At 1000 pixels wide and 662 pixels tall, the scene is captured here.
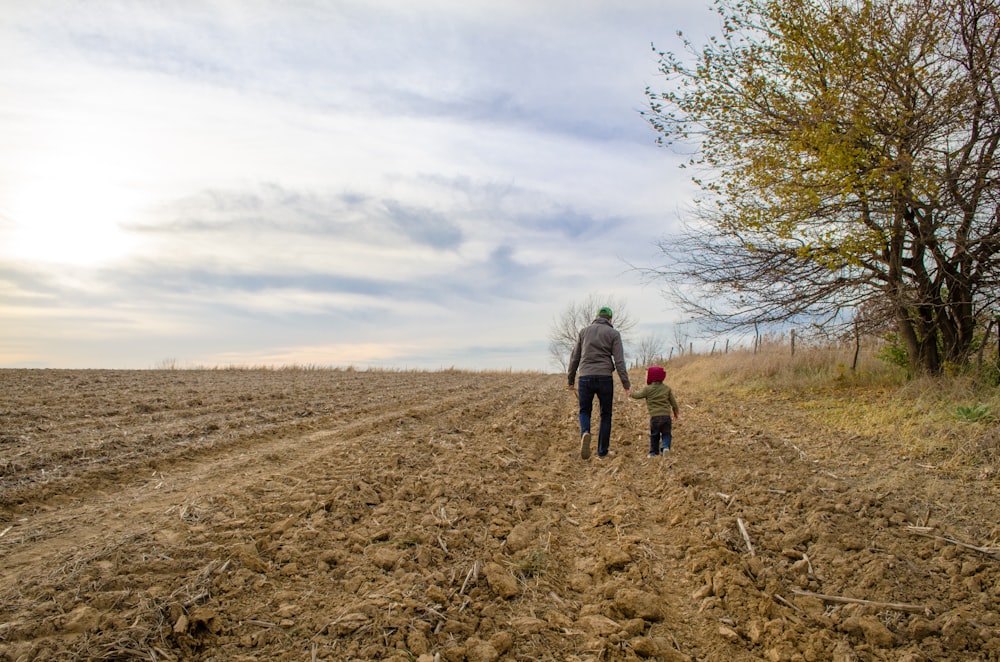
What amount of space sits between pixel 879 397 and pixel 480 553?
35.1 ft

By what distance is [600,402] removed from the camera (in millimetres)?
8492

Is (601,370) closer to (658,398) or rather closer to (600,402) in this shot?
(600,402)

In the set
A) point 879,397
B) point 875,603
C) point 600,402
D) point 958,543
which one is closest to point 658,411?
point 600,402

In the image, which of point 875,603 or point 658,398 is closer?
point 875,603

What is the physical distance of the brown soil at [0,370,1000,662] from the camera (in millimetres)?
3316

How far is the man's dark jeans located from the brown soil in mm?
448

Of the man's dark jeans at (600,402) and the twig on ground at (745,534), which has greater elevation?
the man's dark jeans at (600,402)

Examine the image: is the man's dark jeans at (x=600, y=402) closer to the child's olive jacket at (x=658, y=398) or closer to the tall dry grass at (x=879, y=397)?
the child's olive jacket at (x=658, y=398)

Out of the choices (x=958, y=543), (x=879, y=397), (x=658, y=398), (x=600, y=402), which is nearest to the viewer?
(x=958, y=543)

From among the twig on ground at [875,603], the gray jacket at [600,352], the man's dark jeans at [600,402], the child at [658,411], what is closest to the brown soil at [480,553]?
the twig on ground at [875,603]

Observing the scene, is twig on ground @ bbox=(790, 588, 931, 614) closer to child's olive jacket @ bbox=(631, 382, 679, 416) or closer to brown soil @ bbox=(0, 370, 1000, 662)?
brown soil @ bbox=(0, 370, 1000, 662)

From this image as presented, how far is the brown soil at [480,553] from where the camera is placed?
3.32 m

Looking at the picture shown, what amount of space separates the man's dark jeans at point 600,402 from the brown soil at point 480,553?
1.47 feet

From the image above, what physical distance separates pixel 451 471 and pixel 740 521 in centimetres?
308
